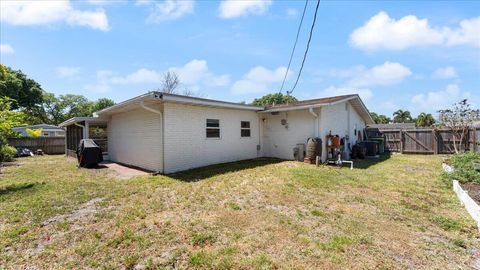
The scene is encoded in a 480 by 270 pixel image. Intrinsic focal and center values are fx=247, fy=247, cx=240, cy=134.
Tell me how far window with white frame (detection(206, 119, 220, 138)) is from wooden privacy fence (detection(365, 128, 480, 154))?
12.2 m

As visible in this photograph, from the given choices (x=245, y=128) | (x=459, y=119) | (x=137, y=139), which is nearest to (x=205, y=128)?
(x=245, y=128)

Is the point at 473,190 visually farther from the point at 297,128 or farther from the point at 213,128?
the point at 213,128

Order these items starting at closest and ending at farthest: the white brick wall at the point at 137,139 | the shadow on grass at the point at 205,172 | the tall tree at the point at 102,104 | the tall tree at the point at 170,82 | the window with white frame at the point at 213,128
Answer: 1. the shadow on grass at the point at 205,172
2. the white brick wall at the point at 137,139
3. the window with white frame at the point at 213,128
4. the tall tree at the point at 170,82
5. the tall tree at the point at 102,104

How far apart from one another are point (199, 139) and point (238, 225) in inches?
235

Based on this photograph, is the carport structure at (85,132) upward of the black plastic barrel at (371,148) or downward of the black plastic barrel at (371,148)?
upward

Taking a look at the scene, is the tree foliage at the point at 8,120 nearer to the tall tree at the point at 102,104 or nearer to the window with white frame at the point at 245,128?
the window with white frame at the point at 245,128

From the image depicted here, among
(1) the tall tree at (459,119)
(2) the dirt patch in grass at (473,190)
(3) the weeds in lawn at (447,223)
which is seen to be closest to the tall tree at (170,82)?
(1) the tall tree at (459,119)

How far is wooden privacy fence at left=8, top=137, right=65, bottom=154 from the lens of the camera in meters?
18.9

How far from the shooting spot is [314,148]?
32.9 ft

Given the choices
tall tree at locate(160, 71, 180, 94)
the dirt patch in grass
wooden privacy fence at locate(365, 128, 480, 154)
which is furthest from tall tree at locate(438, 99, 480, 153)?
tall tree at locate(160, 71, 180, 94)

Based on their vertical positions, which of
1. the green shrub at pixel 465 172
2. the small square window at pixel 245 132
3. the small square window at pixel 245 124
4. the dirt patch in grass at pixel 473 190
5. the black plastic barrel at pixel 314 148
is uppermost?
the small square window at pixel 245 124

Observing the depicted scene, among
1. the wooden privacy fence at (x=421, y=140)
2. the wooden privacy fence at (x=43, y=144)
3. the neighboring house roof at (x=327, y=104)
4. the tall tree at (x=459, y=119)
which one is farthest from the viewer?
the wooden privacy fence at (x=43, y=144)

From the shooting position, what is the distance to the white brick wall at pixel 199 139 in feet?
28.7

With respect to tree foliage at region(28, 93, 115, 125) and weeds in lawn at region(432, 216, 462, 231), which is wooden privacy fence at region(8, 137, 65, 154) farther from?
weeds in lawn at region(432, 216, 462, 231)
